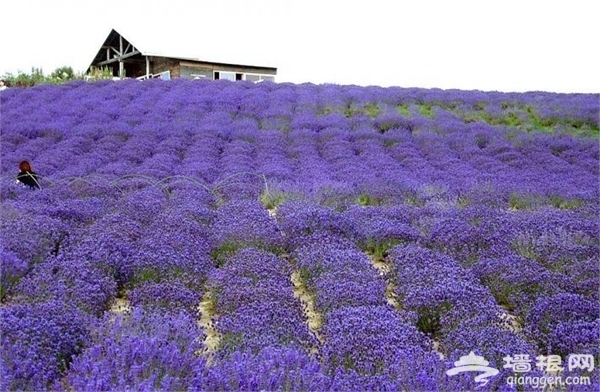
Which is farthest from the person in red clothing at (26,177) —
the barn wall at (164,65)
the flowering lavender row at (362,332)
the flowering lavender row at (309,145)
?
the barn wall at (164,65)

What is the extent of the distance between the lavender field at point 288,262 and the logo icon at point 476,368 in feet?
0.11

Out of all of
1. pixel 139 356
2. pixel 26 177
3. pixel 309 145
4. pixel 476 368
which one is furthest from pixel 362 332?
pixel 309 145

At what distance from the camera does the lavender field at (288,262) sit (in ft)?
9.00

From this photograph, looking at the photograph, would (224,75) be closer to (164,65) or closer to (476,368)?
(164,65)

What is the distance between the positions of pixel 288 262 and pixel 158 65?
23.8 metres

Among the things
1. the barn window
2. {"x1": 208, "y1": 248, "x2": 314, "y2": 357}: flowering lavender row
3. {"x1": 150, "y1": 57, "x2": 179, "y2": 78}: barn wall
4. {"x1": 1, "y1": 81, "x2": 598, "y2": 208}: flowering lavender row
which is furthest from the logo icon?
the barn window

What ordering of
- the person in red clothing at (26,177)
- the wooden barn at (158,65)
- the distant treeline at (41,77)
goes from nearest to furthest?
the person in red clothing at (26,177) < the distant treeline at (41,77) < the wooden barn at (158,65)

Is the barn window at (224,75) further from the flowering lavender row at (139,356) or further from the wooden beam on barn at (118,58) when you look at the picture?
the flowering lavender row at (139,356)

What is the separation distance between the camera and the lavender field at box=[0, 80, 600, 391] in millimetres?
2744

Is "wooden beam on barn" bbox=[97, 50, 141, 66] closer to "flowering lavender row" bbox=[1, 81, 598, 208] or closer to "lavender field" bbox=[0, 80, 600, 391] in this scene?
"flowering lavender row" bbox=[1, 81, 598, 208]

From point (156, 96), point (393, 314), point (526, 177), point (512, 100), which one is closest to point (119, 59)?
point (156, 96)

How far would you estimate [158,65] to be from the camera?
27.2 metres

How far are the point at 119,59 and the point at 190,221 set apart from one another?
24.6 metres

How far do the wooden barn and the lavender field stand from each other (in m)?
14.9
